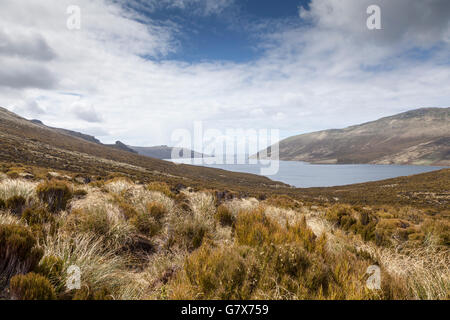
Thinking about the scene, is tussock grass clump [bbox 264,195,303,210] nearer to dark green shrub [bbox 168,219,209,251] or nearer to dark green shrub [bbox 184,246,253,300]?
dark green shrub [bbox 168,219,209,251]

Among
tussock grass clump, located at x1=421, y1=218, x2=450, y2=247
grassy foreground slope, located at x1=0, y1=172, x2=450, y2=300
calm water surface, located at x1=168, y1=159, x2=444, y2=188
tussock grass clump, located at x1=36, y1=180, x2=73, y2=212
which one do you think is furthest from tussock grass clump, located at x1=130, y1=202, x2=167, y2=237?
calm water surface, located at x1=168, y1=159, x2=444, y2=188

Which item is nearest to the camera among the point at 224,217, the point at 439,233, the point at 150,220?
the point at 150,220

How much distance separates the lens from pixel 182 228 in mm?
4418

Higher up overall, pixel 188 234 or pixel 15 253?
pixel 15 253

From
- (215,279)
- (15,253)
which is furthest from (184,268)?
(15,253)

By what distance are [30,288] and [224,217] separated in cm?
457

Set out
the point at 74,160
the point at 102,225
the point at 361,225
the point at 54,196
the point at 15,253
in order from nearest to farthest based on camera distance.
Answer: the point at 15,253
the point at 102,225
the point at 54,196
the point at 361,225
the point at 74,160

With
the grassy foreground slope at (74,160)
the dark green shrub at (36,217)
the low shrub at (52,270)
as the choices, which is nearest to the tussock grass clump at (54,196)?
the dark green shrub at (36,217)

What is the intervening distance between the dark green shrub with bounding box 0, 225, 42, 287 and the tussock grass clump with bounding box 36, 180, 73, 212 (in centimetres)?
304

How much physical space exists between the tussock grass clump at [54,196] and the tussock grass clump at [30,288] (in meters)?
3.85

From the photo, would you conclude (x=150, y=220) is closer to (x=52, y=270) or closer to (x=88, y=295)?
(x=52, y=270)

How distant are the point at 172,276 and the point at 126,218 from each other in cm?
247

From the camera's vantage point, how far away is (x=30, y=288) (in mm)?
1709
